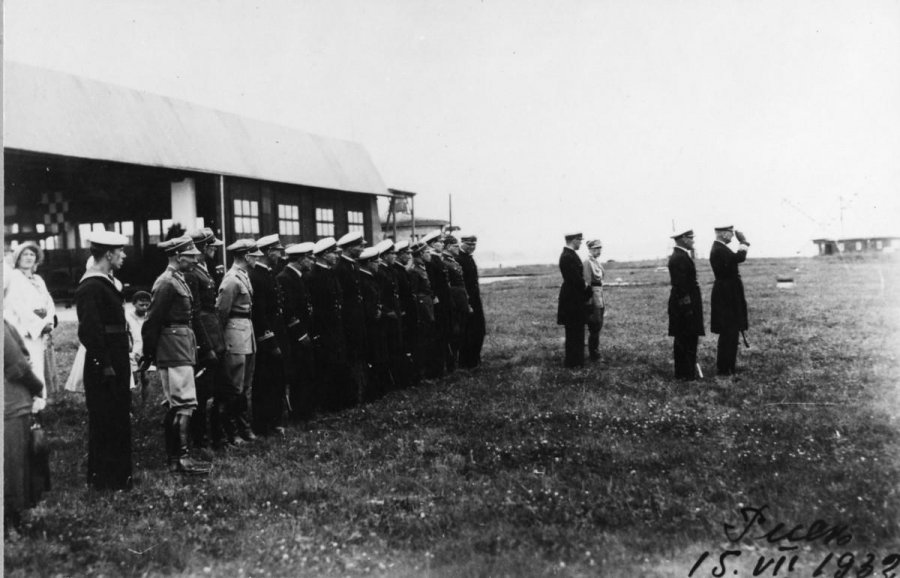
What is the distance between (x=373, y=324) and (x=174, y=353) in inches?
123

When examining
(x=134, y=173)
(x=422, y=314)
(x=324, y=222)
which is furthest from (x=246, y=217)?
(x=422, y=314)

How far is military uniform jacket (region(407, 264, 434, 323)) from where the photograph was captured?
382 inches

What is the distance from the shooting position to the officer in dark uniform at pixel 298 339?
767 centimetres

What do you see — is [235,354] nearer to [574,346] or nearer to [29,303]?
[29,303]

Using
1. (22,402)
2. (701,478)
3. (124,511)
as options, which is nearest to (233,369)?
(124,511)

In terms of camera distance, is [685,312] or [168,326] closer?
[168,326]

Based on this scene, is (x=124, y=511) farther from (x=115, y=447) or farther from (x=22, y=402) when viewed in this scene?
(x=22, y=402)

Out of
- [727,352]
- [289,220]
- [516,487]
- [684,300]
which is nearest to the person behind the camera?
[516,487]

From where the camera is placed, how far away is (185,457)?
19.7 feet

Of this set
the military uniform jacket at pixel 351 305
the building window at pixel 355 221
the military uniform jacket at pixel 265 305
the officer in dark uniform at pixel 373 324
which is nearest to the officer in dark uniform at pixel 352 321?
the military uniform jacket at pixel 351 305

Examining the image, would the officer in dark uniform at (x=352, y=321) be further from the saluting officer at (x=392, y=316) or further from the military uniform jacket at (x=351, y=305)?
the saluting officer at (x=392, y=316)

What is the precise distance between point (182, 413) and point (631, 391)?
5.22m

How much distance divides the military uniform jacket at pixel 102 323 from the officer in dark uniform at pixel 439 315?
5.14 metres

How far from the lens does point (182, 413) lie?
6.04 meters
